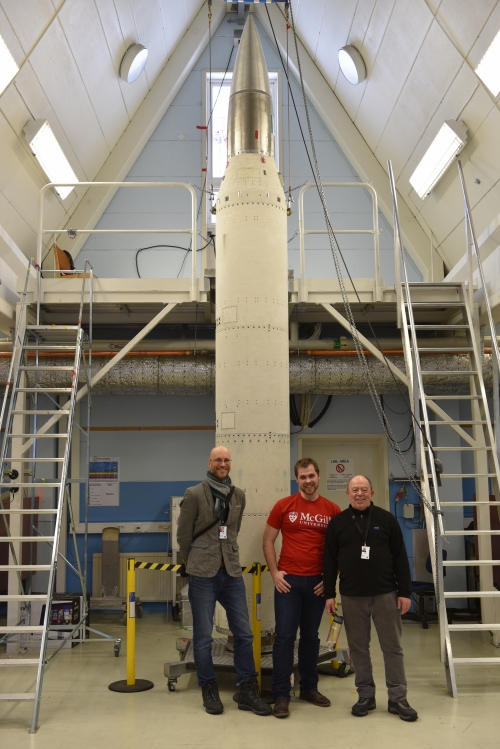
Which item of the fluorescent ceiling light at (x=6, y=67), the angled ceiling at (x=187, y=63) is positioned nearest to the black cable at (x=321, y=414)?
the angled ceiling at (x=187, y=63)

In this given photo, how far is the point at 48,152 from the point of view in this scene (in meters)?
7.07

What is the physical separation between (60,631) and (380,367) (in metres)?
4.27

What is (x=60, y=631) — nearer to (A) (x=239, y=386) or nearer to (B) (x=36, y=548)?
(B) (x=36, y=548)

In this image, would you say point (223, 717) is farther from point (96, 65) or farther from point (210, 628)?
point (96, 65)

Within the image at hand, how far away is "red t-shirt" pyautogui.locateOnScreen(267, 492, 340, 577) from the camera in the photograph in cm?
446

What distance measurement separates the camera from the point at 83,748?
381 cm

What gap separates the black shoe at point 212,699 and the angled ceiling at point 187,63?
4817 mm

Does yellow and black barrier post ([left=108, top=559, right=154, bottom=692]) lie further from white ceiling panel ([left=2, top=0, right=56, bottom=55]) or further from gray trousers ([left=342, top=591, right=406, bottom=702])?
white ceiling panel ([left=2, top=0, right=56, bottom=55])

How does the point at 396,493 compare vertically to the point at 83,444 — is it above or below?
below

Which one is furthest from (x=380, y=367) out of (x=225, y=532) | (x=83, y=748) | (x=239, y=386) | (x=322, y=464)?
(x=83, y=748)

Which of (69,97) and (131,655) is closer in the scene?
(131,655)

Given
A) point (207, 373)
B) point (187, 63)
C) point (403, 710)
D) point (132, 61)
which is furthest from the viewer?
point (187, 63)

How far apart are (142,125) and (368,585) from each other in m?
6.77

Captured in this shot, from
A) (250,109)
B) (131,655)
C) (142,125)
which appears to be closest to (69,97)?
(142,125)
